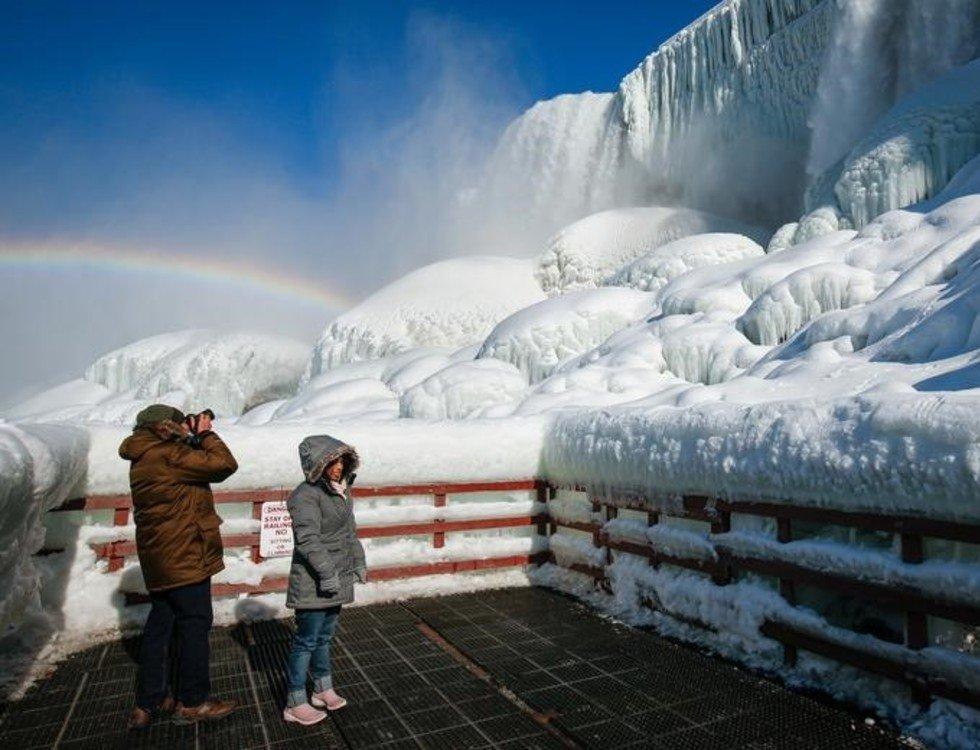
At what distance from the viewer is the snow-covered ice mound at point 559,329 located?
816 inches

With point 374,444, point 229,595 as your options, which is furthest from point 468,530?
point 229,595

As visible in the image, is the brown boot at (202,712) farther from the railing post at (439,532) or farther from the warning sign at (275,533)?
the railing post at (439,532)

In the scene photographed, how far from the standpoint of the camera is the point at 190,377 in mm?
39438

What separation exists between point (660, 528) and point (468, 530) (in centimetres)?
228

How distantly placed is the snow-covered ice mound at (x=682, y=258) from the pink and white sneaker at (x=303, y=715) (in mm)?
21994

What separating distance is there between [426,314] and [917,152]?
838 inches

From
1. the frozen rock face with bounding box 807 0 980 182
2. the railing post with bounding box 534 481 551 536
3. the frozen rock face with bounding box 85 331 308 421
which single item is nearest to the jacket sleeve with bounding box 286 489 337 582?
the railing post with bounding box 534 481 551 536

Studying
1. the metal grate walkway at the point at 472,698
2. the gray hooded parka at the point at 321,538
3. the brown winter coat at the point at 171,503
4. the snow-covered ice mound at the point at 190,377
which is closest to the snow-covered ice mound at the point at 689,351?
the metal grate walkway at the point at 472,698

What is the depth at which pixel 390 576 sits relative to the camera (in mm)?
6965

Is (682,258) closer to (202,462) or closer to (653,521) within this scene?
(653,521)

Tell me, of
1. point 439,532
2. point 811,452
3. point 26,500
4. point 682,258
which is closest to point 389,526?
point 439,532

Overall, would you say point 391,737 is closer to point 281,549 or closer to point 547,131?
point 281,549

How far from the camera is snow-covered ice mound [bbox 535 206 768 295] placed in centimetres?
3834

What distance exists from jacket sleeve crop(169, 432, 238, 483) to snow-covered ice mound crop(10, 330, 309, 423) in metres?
34.7
